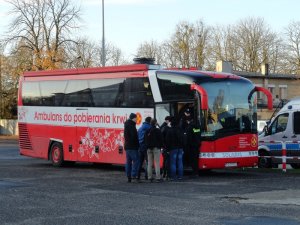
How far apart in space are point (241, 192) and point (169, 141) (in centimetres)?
369

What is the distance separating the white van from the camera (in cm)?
2264

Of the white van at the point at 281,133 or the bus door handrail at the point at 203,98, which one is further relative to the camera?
the white van at the point at 281,133

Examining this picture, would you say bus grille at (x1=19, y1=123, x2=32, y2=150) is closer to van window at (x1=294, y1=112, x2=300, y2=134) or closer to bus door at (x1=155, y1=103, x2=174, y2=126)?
bus door at (x1=155, y1=103, x2=174, y2=126)

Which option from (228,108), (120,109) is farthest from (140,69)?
(228,108)

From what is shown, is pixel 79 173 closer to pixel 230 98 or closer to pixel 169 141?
pixel 169 141

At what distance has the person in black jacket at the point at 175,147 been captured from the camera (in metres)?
17.1

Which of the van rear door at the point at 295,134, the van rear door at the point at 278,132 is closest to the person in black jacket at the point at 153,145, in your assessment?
the van rear door at the point at 295,134

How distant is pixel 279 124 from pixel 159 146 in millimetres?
8341

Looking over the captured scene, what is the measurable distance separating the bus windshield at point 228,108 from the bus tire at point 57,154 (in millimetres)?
7190


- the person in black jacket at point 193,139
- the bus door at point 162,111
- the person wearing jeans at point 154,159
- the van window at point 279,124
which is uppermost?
the bus door at point 162,111

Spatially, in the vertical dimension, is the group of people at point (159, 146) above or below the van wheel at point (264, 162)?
above

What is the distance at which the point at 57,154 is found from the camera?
23000 mm

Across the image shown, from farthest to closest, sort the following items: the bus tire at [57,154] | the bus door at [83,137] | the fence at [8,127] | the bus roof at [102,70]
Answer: the fence at [8,127] < the bus tire at [57,154] < the bus door at [83,137] < the bus roof at [102,70]

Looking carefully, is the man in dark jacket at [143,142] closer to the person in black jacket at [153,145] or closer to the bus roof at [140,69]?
the person in black jacket at [153,145]
